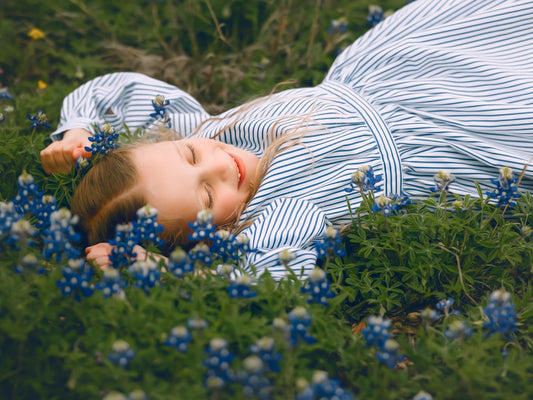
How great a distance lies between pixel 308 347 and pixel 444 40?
79.3 inches

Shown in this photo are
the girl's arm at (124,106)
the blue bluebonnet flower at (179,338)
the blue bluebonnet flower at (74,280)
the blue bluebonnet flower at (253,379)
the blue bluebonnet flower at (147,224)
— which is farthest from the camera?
the girl's arm at (124,106)

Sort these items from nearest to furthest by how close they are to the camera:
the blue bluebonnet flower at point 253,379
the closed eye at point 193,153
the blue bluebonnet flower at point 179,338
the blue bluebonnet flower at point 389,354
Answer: the blue bluebonnet flower at point 253,379 < the blue bluebonnet flower at point 179,338 < the blue bluebonnet flower at point 389,354 < the closed eye at point 193,153

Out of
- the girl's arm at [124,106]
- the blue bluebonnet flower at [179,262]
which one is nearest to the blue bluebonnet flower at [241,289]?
the blue bluebonnet flower at [179,262]

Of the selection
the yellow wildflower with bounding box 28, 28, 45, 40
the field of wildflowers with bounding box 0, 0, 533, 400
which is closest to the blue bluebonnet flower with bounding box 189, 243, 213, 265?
the field of wildflowers with bounding box 0, 0, 533, 400

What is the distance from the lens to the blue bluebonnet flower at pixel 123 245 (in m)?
1.81

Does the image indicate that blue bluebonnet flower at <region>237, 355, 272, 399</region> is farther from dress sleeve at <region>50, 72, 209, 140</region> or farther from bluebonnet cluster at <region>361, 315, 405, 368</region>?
dress sleeve at <region>50, 72, 209, 140</region>

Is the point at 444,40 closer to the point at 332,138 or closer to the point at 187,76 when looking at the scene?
the point at 332,138

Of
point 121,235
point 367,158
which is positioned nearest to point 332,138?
point 367,158

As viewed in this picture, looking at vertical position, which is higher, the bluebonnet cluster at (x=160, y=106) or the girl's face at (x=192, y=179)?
the bluebonnet cluster at (x=160, y=106)

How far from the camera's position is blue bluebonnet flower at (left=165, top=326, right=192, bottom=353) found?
144 centimetres

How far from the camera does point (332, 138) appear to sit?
2637 millimetres

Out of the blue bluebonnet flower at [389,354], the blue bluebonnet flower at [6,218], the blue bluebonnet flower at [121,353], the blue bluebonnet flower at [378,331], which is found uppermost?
the blue bluebonnet flower at [6,218]

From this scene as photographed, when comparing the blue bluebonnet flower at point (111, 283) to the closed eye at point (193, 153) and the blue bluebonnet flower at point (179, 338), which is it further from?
the closed eye at point (193, 153)

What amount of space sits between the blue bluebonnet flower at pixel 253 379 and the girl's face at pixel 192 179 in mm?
1038
